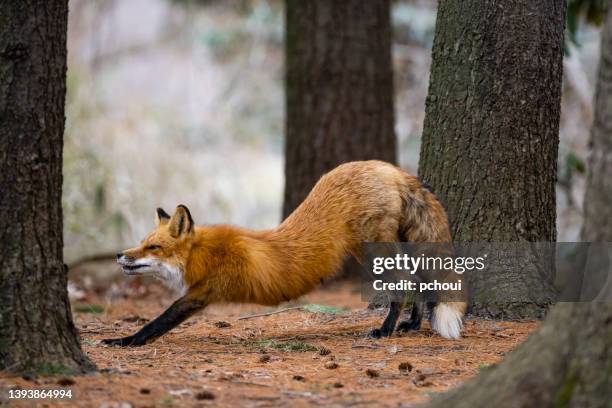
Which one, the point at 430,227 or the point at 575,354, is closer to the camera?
the point at 575,354

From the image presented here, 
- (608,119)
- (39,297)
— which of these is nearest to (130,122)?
(39,297)

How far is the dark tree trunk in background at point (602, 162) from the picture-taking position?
10.7ft

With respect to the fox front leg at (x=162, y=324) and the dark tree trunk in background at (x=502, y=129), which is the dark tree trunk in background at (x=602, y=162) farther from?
the fox front leg at (x=162, y=324)

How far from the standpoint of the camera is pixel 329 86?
9.66 metres

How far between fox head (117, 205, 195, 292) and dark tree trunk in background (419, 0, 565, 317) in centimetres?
191

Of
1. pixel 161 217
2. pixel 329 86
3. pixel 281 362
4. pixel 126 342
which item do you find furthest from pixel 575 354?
pixel 329 86

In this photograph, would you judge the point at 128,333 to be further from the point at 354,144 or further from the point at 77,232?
the point at 77,232

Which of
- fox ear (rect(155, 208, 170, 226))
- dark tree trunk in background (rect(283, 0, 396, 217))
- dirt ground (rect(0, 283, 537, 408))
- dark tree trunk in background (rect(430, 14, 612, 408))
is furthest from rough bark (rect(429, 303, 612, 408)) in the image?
dark tree trunk in background (rect(283, 0, 396, 217))

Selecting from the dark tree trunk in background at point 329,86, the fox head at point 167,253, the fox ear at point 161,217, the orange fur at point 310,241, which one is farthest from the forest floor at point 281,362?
the dark tree trunk in background at point 329,86

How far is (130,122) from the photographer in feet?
47.4

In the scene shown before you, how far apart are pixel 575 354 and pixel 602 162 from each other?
2.60ft

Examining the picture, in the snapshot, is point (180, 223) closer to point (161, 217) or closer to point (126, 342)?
point (161, 217)

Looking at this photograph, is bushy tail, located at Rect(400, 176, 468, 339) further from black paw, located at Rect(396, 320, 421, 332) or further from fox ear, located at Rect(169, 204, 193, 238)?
fox ear, located at Rect(169, 204, 193, 238)

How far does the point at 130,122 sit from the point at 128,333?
8918 millimetres
